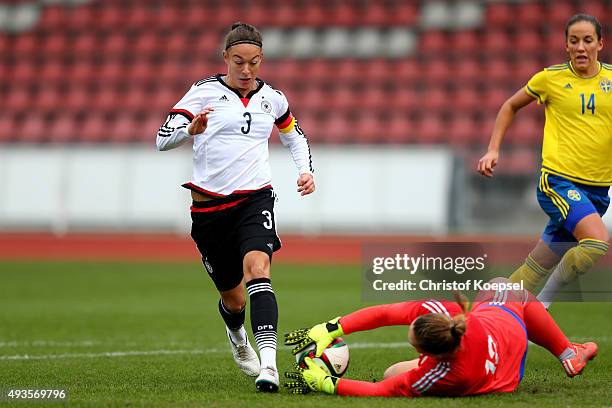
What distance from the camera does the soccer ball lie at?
16.9 feet

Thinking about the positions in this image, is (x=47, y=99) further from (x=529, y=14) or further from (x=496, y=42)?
(x=529, y=14)

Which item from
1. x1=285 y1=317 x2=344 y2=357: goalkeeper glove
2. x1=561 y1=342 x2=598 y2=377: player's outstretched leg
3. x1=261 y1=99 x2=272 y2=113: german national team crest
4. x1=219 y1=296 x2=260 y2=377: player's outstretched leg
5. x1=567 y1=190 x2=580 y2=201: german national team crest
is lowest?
x1=219 y1=296 x2=260 y2=377: player's outstretched leg

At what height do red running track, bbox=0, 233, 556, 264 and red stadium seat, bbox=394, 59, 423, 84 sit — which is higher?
red stadium seat, bbox=394, 59, 423, 84

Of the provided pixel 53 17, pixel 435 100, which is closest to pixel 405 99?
pixel 435 100

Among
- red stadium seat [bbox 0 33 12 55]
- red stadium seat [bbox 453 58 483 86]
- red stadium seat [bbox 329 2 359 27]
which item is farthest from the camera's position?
red stadium seat [bbox 0 33 12 55]

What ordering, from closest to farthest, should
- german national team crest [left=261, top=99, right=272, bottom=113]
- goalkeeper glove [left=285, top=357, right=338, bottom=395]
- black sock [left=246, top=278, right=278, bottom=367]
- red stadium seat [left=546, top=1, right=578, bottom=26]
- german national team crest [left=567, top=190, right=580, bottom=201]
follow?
goalkeeper glove [left=285, top=357, right=338, bottom=395], black sock [left=246, top=278, right=278, bottom=367], german national team crest [left=261, top=99, right=272, bottom=113], german national team crest [left=567, top=190, right=580, bottom=201], red stadium seat [left=546, top=1, right=578, bottom=26]

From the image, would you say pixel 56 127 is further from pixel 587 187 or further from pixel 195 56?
pixel 587 187

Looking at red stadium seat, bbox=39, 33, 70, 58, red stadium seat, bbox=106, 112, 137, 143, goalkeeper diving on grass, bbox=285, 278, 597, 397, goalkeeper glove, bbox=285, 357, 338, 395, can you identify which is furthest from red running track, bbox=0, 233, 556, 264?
goalkeeper glove, bbox=285, 357, 338, 395

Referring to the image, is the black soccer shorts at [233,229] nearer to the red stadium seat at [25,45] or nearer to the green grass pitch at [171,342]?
the green grass pitch at [171,342]

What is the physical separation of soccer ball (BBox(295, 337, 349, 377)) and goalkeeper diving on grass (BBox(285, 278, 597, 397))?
28 mm

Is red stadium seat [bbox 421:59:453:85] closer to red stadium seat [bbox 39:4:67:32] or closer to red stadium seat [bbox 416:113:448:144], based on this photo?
red stadium seat [bbox 416:113:448:144]

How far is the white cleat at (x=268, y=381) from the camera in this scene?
5148 millimetres

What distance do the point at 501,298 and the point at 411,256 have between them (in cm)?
96

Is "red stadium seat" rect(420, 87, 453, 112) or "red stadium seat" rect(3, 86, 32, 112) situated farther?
"red stadium seat" rect(3, 86, 32, 112)
